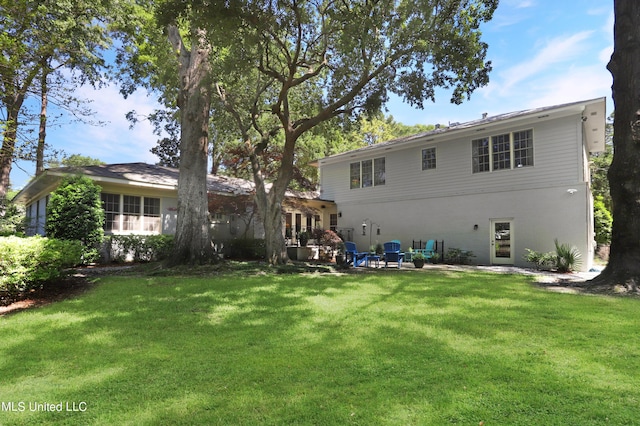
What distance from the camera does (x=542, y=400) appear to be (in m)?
2.68

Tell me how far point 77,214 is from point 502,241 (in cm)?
1542

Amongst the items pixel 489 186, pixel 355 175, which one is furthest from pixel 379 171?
pixel 489 186

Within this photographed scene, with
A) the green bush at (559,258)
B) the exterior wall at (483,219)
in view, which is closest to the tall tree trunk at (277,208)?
the exterior wall at (483,219)

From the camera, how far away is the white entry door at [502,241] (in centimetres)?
1375

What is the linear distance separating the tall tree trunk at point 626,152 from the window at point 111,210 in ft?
51.3

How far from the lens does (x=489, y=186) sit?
14312 mm

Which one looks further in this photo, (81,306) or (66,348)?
(81,306)

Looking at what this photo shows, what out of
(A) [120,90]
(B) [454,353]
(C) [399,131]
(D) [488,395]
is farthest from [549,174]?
(C) [399,131]

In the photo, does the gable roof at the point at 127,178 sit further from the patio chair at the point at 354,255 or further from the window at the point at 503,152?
the window at the point at 503,152

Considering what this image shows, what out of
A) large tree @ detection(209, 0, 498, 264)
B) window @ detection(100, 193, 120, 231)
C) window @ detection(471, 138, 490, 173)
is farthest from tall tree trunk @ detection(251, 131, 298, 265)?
window @ detection(471, 138, 490, 173)

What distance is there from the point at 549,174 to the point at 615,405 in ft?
40.3

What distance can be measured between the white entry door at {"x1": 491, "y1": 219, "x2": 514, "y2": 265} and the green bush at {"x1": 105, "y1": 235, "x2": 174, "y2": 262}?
41.8ft

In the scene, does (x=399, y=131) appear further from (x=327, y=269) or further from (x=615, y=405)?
(x=615, y=405)

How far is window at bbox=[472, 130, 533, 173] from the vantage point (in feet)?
44.3
